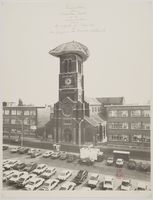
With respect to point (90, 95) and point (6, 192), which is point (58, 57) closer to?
point (90, 95)

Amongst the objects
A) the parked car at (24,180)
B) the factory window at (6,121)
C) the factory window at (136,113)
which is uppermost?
the factory window at (136,113)

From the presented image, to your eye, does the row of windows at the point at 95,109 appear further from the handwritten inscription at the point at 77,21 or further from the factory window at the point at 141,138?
the handwritten inscription at the point at 77,21

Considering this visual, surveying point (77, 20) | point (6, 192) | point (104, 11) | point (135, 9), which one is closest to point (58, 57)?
point (77, 20)

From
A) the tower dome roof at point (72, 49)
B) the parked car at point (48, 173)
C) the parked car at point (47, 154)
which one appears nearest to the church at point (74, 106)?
the tower dome roof at point (72, 49)

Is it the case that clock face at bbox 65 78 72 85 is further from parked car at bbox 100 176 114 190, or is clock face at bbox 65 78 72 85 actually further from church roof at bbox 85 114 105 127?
parked car at bbox 100 176 114 190

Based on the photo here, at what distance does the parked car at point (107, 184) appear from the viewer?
200cm

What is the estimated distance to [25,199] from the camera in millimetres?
2018

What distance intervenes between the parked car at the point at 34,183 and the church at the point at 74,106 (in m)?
0.31

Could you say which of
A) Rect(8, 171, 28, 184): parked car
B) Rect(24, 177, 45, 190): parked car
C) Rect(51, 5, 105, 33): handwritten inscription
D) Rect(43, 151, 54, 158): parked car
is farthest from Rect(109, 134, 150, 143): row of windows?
Rect(51, 5, 105, 33): handwritten inscription

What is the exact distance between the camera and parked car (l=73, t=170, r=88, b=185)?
201 cm

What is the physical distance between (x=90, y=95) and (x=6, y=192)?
940 millimetres

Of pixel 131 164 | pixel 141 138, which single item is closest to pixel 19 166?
pixel 131 164

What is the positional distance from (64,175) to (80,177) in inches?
4.8

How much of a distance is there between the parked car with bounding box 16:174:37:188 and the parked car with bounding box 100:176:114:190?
511 mm
